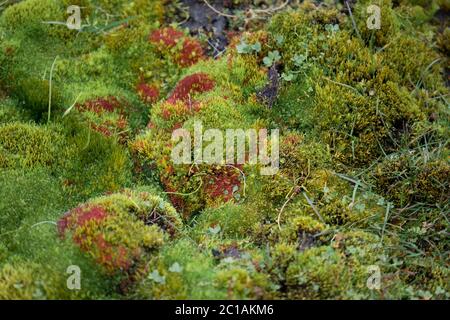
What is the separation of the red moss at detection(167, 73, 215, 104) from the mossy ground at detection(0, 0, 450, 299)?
16 millimetres

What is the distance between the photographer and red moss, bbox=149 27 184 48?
5578 millimetres

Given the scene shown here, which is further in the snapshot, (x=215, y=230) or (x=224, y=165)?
(x=224, y=165)

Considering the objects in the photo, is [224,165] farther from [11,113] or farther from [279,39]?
[11,113]

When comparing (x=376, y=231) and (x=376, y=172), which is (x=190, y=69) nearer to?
(x=376, y=172)

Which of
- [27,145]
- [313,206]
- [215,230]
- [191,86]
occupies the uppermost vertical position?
[191,86]

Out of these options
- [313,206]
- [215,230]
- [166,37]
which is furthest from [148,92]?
[313,206]

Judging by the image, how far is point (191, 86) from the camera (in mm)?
5180

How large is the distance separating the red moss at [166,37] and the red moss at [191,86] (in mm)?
552

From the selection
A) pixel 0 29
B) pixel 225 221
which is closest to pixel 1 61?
pixel 0 29

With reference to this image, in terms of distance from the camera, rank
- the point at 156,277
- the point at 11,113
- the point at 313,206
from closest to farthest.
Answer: the point at 156,277 → the point at 313,206 → the point at 11,113

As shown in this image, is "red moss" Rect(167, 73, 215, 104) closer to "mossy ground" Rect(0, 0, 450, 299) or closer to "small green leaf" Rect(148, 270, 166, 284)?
"mossy ground" Rect(0, 0, 450, 299)

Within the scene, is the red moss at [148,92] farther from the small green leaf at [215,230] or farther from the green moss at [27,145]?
the small green leaf at [215,230]

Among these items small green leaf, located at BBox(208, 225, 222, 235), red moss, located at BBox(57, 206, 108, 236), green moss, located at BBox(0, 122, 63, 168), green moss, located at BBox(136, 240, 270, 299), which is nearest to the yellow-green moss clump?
red moss, located at BBox(57, 206, 108, 236)

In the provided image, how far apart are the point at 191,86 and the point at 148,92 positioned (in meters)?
0.48
